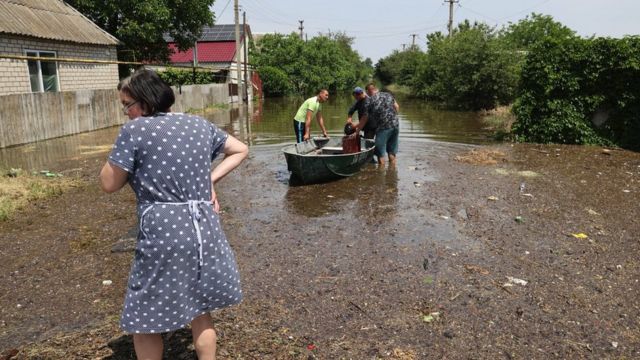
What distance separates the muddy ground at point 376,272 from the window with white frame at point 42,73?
10855 millimetres

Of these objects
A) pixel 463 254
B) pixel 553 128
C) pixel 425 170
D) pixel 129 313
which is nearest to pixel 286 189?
pixel 425 170

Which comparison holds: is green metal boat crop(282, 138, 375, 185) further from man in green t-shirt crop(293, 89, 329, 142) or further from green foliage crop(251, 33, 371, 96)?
green foliage crop(251, 33, 371, 96)

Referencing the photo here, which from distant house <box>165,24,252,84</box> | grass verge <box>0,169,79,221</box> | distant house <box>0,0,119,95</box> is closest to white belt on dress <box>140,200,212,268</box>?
grass verge <box>0,169,79,221</box>

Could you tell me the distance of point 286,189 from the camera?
9.50m

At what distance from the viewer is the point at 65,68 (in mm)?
19672

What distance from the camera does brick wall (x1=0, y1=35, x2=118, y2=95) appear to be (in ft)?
54.9

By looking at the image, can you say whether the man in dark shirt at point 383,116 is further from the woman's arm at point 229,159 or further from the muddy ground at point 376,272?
the woman's arm at point 229,159

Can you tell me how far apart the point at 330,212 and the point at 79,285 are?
157 inches

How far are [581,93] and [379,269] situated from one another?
12065 mm

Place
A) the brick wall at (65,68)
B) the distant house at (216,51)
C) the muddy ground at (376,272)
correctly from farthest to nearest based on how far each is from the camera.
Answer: the distant house at (216,51) → the brick wall at (65,68) → the muddy ground at (376,272)

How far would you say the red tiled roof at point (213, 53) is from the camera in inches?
1779

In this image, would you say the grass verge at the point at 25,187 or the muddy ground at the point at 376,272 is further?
the grass verge at the point at 25,187

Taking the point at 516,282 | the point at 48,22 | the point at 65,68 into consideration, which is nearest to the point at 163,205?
the point at 516,282

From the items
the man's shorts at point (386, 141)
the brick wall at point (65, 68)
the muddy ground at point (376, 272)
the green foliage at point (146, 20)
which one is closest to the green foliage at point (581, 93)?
the muddy ground at point (376, 272)
